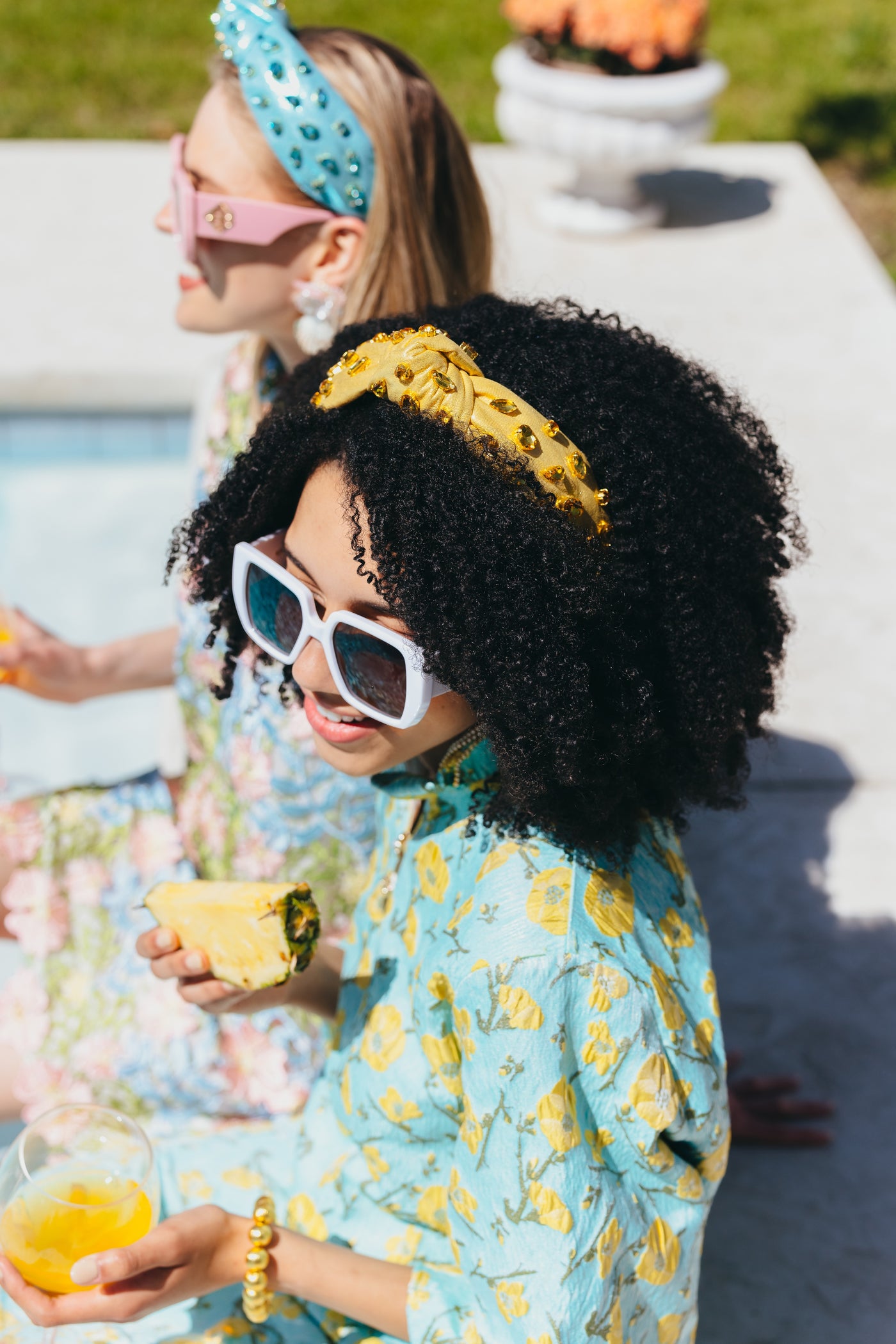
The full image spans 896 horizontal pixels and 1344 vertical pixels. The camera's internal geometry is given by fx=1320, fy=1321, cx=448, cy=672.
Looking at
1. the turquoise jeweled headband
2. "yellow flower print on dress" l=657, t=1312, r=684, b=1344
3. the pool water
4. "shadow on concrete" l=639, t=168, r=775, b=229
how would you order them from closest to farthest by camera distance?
"yellow flower print on dress" l=657, t=1312, r=684, b=1344, the turquoise jeweled headband, the pool water, "shadow on concrete" l=639, t=168, r=775, b=229

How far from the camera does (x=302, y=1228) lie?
2205 millimetres

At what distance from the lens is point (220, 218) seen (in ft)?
9.31

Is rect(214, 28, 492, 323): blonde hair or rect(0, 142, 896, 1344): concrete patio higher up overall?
rect(214, 28, 492, 323): blonde hair

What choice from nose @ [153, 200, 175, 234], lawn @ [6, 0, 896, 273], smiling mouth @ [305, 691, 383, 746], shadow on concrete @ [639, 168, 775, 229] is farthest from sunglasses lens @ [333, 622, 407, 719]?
lawn @ [6, 0, 896, 273]

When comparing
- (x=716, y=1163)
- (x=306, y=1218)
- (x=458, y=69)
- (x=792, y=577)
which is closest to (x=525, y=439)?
(x=716, y=1163)

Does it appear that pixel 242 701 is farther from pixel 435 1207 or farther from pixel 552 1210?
pixel 552 1210

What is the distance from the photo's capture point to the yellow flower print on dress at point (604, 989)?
1696 millimetres

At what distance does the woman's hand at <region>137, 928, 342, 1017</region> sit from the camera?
2.13 metres

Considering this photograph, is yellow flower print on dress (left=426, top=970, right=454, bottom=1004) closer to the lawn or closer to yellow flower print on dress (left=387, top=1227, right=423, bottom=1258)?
yellow flower print on dress (left=387, top=1227, right=423, bottom=1258)

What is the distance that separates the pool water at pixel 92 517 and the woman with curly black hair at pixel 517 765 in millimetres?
3399

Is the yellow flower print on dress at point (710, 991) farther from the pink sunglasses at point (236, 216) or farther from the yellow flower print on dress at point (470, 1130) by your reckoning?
the pink sunglasses at point (236, 216)

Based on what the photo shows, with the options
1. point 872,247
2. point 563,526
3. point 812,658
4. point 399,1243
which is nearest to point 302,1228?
point 399,1243

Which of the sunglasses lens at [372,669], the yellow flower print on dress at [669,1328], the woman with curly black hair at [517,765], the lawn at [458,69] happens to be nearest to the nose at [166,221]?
the woman with curly black hair at [517,765]

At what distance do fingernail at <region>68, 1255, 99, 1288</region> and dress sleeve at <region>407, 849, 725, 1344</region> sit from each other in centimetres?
50
